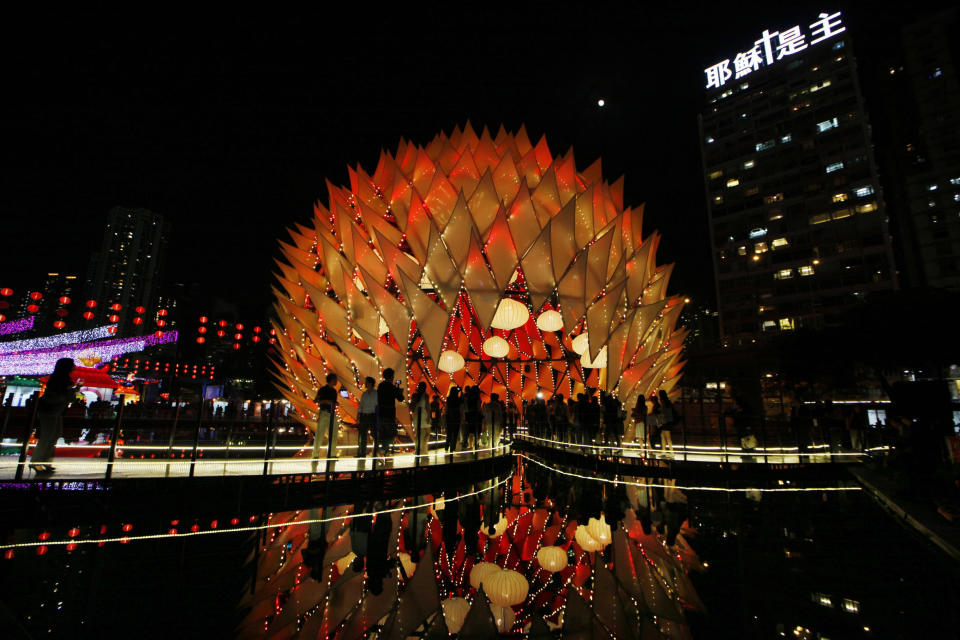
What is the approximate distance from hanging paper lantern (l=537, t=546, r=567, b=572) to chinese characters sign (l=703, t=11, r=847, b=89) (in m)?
92.4

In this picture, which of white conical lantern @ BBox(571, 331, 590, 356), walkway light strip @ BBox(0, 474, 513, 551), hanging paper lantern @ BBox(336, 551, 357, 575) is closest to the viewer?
hanging paper lantern @ BBox(336, 551, 357, 575)

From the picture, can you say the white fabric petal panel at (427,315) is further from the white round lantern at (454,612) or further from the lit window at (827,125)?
the lit window at (827,125)

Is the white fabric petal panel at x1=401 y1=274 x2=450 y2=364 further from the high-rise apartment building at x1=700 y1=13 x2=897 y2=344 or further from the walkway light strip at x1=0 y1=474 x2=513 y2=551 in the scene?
the high-rise apartment building at x1=700 y1=13 x2=897 y2=344

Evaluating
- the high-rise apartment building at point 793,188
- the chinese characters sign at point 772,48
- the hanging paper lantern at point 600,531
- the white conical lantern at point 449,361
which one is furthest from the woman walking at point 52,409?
the chinese characters sign at point 772,48

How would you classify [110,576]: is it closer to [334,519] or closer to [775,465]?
[334,519]

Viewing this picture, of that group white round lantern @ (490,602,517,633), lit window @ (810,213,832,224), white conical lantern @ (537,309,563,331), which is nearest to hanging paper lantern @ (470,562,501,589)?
white round lantern @ (490,602,517,633)

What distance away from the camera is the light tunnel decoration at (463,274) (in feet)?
58.5

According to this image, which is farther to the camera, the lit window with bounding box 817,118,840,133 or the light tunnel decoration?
the lit window with bounding box 817,118,840,133

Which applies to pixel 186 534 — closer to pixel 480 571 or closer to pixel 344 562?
pixel 344 562

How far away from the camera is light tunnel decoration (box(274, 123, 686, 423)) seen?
17844mm

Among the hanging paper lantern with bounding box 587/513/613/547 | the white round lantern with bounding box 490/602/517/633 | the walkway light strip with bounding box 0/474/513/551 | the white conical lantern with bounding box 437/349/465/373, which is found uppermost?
the white conical lantern with bounding box 437/349/465/373

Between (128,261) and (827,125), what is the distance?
16746 cm

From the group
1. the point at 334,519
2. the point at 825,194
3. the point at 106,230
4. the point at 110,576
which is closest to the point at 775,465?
the point at 334,519

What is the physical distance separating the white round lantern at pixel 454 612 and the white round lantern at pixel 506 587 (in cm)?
23
